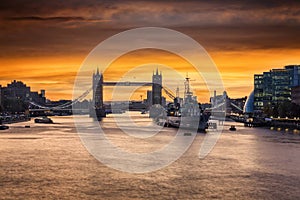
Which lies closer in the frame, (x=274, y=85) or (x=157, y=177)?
(x=157, y=177)

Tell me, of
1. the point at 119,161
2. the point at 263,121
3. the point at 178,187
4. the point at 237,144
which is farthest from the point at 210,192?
the point at 263,121

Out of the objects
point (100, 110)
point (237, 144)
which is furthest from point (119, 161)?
point (100, 110)

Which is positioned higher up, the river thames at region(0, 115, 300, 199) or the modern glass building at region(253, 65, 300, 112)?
the modern glass building at region(253, 65, 300, 112)

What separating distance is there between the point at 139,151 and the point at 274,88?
118m

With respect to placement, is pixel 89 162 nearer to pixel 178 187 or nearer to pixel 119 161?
pixel 119 161

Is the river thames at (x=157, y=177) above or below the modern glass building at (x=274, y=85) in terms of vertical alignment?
below

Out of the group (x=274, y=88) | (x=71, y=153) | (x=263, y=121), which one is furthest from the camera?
(x=274, y=88)

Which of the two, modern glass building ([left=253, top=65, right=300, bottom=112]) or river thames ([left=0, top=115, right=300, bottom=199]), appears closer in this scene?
river thames ([left=0, top=115, right=300, bottom=199])

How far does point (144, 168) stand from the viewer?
119 feet

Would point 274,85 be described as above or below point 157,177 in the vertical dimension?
above

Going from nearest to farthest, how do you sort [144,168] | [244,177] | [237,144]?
[244,177] < [144,168] < [237,144]

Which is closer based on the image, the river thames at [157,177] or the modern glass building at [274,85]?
the river thames at [157,177]

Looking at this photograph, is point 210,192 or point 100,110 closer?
point 210,192

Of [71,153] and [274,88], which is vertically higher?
[274,88]
